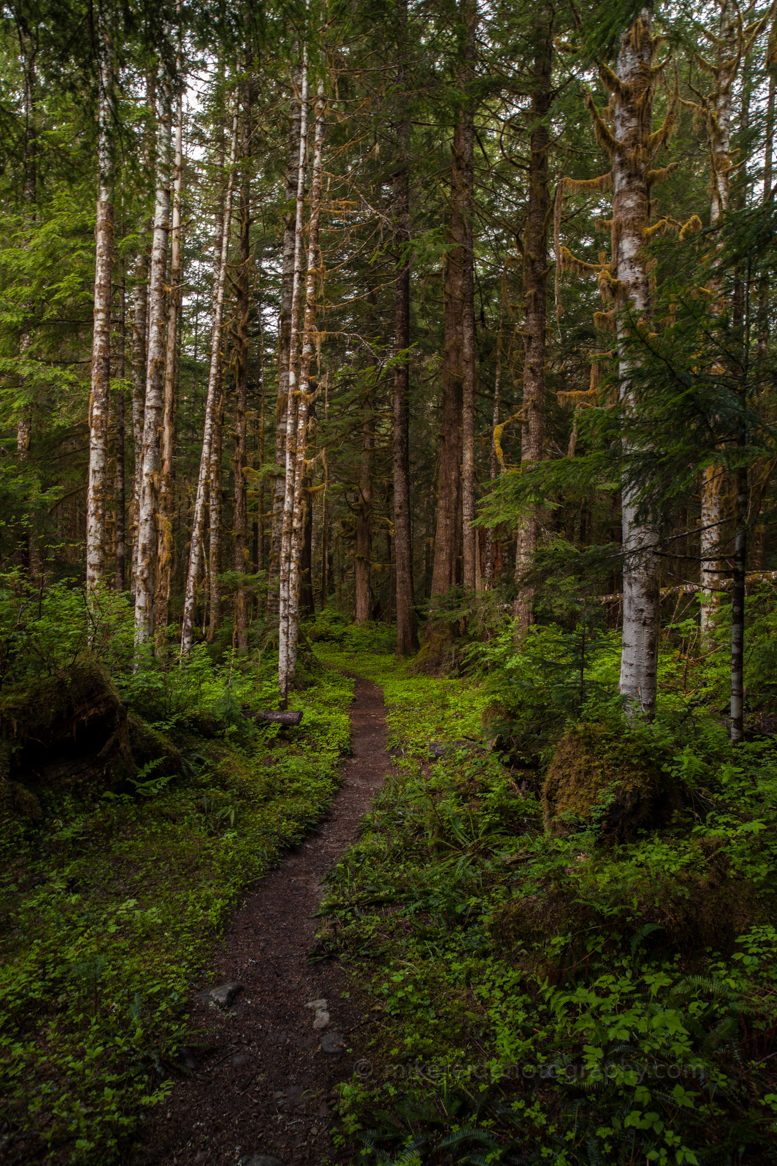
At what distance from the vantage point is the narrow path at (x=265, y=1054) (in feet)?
9.49

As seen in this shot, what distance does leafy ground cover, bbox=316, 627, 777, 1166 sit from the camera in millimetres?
2664

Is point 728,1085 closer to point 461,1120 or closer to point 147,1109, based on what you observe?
point 461,1120

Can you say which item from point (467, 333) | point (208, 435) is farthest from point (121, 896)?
point (467, 333)

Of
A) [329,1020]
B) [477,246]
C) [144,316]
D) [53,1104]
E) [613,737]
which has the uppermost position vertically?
[477,246]

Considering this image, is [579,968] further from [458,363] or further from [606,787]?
[458,363]

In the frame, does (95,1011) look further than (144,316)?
No

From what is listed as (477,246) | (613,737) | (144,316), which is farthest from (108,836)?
(477,246)

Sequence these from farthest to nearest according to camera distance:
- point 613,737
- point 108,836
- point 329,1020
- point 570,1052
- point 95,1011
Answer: point 108,836 < point 613,737 < point 329,1020 < point 95,1011 < point 570,1052

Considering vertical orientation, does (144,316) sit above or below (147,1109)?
above

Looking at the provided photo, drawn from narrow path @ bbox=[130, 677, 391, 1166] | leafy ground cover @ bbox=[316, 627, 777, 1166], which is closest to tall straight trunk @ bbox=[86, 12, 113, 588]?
narrow path @ bbox=[130, 677, 391, 1166]

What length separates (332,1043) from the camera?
3592mm

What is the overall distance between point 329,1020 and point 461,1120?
118cm

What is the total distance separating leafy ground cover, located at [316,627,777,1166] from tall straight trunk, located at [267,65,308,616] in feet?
30.4

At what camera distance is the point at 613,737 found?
5.01m
